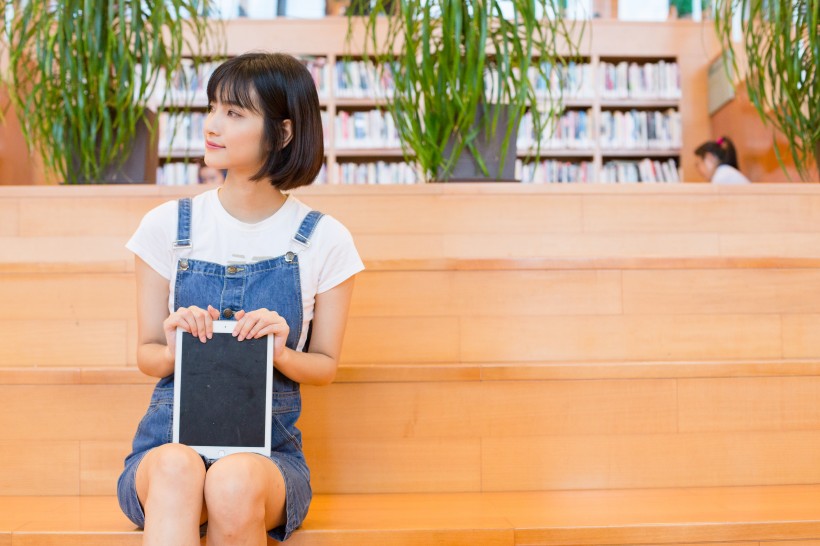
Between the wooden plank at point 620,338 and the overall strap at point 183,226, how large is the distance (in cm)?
61

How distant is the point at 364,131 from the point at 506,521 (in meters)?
4.00

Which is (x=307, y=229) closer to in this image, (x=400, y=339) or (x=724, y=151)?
(x=400, y=339)

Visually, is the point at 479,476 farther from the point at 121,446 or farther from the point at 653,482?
the point at 121,446

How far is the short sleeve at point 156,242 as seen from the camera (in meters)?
1.33

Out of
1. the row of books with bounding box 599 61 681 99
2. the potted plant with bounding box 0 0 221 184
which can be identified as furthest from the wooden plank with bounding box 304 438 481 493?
the row of books with bounding box 599 61 681 99

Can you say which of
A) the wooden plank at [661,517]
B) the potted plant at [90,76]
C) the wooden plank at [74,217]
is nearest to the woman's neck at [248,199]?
the wooden plank at [661,517]

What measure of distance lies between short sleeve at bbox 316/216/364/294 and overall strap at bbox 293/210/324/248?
13 millimetres

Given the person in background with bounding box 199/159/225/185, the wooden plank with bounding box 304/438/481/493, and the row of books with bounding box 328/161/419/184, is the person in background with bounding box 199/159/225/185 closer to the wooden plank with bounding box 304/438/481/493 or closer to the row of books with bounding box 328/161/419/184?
the row of books with bounding box 328/161/419/184

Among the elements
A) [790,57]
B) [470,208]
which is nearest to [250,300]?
[470,208]

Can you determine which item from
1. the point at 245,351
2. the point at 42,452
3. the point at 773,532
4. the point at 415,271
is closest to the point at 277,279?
the point at 245,351

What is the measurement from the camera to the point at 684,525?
4.14 feet

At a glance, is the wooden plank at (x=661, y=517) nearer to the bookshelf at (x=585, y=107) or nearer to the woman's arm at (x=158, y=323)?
the woman's arm at (x=158, y=323)

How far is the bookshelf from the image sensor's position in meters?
5.05

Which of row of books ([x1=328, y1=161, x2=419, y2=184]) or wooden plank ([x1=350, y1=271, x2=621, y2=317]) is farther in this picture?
row of books ([x1=328, y1=161, x2=419, y2=184])
